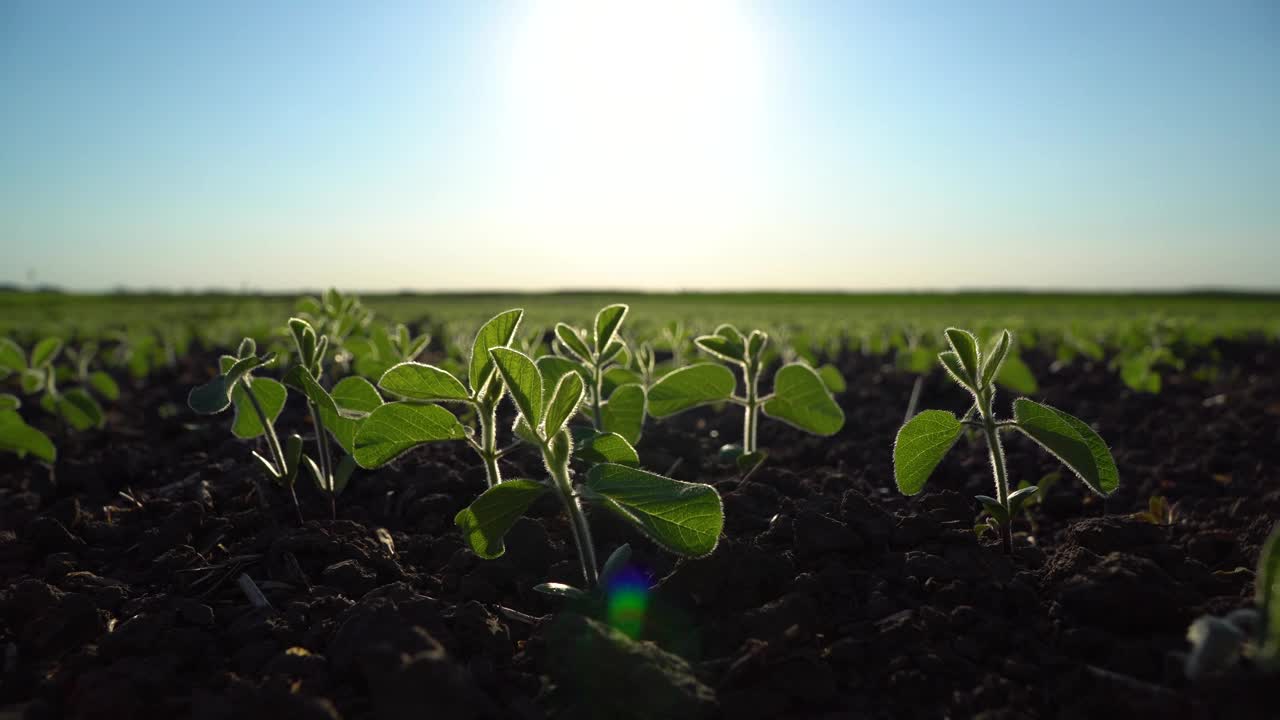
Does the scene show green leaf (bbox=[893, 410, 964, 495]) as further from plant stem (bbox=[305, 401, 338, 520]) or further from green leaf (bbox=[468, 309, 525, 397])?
plant stem (bbox=[305, 401, 338, 520])

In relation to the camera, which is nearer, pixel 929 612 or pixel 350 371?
pixel 929 612

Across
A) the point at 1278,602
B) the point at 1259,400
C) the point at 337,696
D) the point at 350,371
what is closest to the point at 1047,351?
the point at 1259,400

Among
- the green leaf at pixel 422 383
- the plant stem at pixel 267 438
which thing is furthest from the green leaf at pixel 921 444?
the plant stem at pixel 267 438

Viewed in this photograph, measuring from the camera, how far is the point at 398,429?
72.0 inches

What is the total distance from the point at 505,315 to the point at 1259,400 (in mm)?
5503

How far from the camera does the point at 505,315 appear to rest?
182 cm

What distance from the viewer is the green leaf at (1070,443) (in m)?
1.79

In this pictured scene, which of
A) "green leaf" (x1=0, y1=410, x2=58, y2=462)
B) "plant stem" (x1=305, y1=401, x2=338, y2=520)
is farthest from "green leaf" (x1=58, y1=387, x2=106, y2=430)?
"plant stem" (x1=305, y1=401, x2=338, y2=520)

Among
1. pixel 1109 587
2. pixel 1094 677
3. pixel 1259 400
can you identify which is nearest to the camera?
pixel 1094 677

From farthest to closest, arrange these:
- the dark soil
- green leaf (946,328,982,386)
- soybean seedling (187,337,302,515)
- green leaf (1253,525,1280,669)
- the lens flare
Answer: soybean seedling (187,337,302,515)
green leaf (946,328,982,386)
the lens flare
the dark soil
green leaf (1253,525,1280,669)

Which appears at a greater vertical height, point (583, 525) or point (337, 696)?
point (583, 525)

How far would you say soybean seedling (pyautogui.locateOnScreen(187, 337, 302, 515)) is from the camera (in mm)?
2037

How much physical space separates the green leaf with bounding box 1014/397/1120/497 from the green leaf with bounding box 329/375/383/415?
1.79m

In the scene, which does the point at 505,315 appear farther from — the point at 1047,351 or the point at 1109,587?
the point at 1047,351
